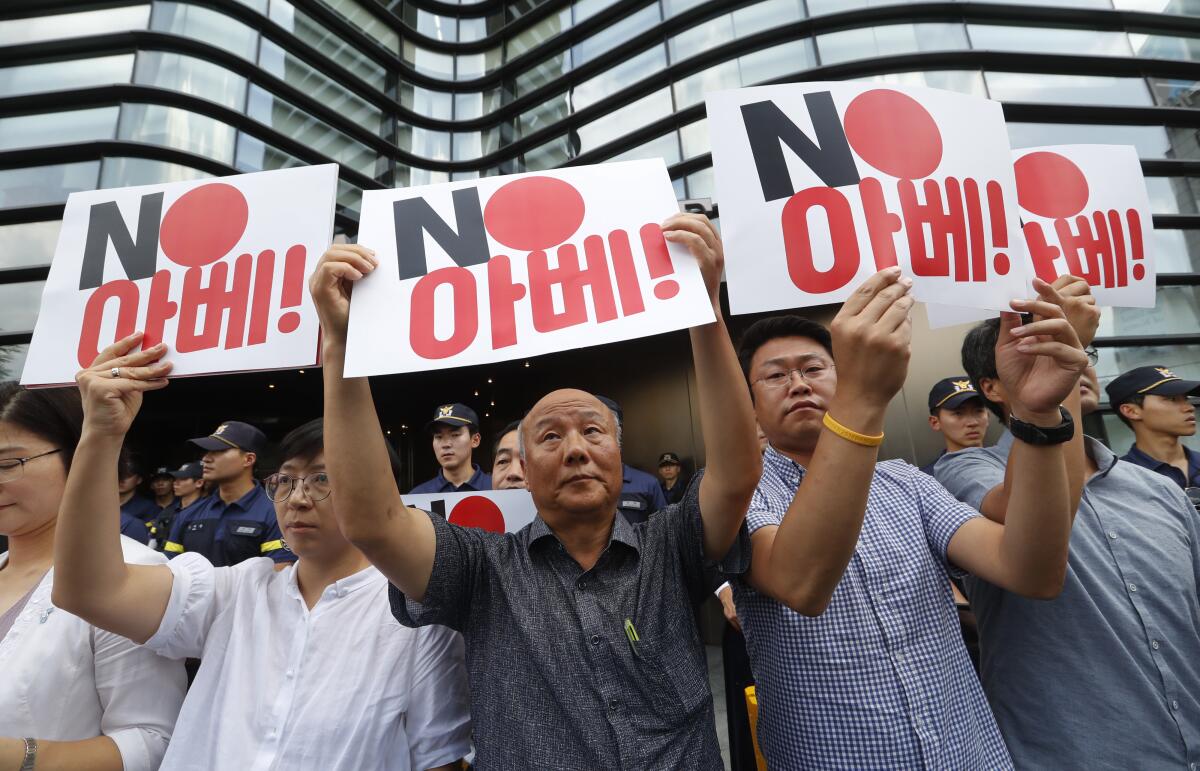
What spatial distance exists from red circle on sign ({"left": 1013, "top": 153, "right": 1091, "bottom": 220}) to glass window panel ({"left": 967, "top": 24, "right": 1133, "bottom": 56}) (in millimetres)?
10068

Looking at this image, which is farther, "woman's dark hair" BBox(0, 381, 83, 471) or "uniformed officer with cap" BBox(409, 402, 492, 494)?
"uniformed officer with cap" BBox(409, 402, 492, 494)

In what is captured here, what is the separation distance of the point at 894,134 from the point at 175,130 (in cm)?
1165

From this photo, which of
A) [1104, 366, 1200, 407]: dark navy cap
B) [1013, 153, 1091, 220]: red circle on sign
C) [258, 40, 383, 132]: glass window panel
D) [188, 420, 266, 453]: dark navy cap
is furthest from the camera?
[258, 40, 383, 132]: glass window panel

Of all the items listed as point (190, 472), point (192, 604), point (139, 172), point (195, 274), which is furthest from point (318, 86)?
point (192, 604)

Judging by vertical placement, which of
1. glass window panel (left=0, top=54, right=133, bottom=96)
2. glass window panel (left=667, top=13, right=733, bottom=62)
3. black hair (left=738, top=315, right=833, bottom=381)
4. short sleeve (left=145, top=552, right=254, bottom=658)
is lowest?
short sleeve (left=145, top=552, right=254, bottom=658)

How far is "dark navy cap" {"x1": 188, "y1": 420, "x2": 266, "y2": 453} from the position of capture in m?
3.48

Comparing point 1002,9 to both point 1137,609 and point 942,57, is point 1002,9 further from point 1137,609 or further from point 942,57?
point 1137,609

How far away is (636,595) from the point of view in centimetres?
114

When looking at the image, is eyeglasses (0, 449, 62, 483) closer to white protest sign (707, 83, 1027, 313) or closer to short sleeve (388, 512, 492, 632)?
short sleeve (388, 512, 492, 632)

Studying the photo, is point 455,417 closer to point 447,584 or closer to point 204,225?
point 204,225

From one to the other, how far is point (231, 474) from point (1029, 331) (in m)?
4.10

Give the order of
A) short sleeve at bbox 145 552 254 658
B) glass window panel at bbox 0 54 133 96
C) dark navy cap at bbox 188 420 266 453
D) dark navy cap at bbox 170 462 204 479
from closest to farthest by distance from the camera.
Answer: short sleeve at bbox 145 552 254 658 → dark navy cap at bbox 188 420 266 453 → dark navy cap at bbox 170 462 204 479 → glass window panel at bbox 0 54 133 96

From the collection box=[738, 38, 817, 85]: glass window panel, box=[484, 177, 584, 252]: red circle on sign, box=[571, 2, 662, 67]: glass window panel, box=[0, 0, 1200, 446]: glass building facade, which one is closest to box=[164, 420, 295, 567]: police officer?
box=[484, 177, 584, 252]: red circle on sign

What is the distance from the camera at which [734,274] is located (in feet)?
3.70
